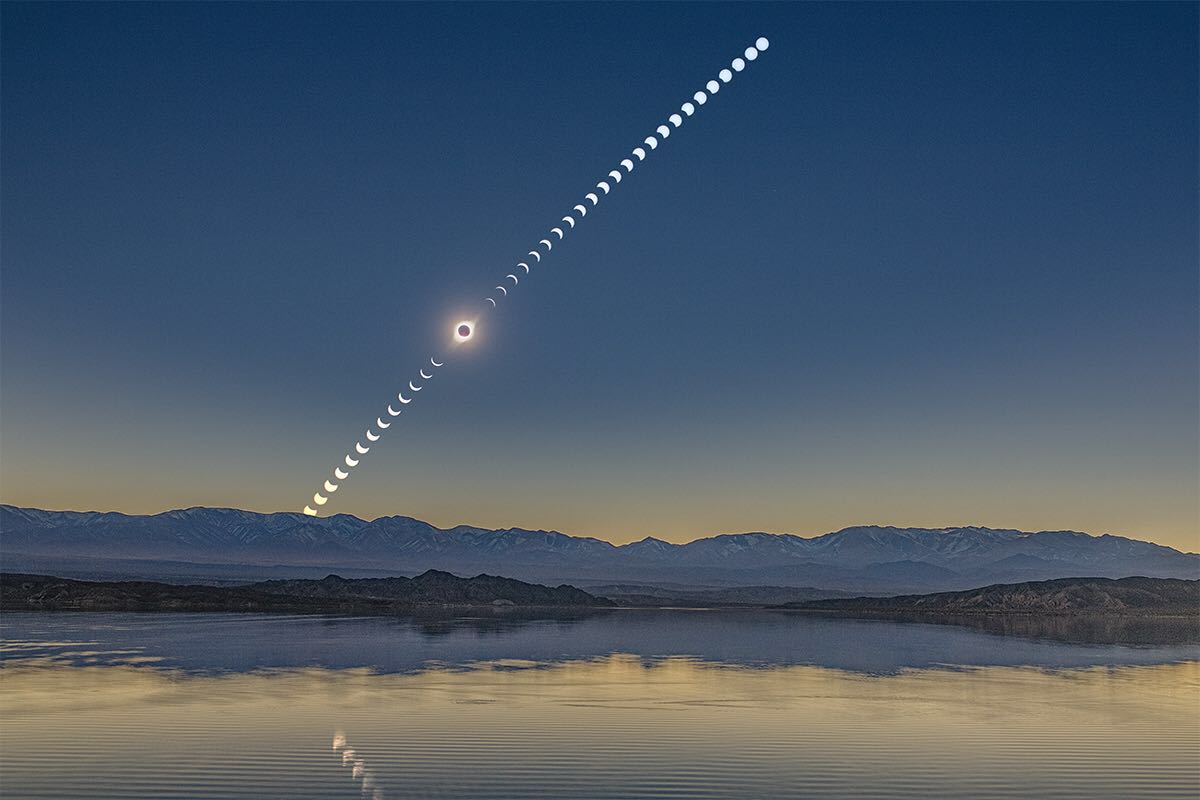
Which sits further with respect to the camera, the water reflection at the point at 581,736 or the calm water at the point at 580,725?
the calm water at the point at 580,725

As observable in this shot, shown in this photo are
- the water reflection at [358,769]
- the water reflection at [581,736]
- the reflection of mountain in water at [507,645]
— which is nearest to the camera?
the water reflection at [358,769]

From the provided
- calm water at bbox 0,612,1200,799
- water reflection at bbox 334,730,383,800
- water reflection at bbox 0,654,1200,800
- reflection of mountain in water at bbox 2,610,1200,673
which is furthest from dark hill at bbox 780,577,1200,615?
water reflection at bbox 334,730,383,800

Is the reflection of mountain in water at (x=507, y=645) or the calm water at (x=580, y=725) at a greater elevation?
the calm water at (x=580, y=725)

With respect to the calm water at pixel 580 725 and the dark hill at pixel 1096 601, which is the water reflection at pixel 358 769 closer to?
the calm water at pixel 580 725

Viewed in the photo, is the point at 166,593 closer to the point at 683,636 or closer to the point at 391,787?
the point at 683,636

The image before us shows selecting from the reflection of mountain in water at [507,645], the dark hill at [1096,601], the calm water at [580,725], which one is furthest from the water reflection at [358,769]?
the dark hill at [1096,601]
